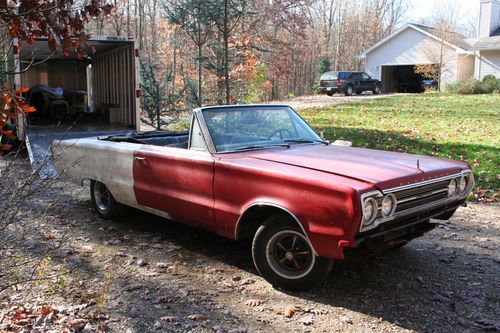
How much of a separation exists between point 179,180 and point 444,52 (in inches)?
1409

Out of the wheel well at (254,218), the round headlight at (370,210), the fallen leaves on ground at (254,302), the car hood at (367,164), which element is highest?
the car hood at (367,164)

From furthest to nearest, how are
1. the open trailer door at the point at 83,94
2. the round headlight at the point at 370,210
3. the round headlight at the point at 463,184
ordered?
the open trailer door at the point at 83,94 → the round headlight at the point at 463,184 → the round headlight at the point at 370,210

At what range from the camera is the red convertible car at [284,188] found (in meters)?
3.80

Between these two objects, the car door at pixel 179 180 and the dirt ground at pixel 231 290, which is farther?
the car door at pixel 179 180

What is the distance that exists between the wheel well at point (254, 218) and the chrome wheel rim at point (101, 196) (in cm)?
262

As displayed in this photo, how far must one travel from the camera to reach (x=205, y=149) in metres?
4.97

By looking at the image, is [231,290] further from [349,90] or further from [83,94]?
[349,90]

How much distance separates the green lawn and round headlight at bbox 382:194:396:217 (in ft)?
14.7

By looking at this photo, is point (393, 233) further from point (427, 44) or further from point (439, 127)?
point (427, 44)

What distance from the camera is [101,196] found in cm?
662

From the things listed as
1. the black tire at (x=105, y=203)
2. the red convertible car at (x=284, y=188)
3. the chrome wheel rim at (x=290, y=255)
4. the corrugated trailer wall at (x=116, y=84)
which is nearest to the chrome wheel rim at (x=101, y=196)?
the black tire at (x=105, y=203)

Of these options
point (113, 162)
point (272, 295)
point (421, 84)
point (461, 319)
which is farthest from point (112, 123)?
point (421, 84)

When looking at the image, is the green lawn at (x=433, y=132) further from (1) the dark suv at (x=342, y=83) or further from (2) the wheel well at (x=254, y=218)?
(1) the dark suv at (x=342, y=83)

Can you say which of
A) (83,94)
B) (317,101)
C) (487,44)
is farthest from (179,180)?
(487,44)
